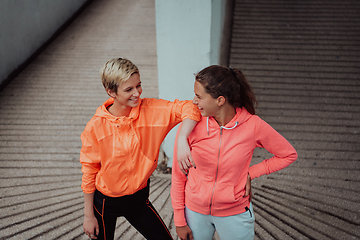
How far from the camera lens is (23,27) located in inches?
173

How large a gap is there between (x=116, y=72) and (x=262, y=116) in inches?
99.2

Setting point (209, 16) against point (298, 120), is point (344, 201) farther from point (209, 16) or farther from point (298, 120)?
point (209, 16)

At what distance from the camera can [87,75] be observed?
4.39 m

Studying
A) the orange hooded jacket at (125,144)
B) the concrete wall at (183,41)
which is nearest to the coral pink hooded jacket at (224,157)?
the orange hooded jacket at (125,144)

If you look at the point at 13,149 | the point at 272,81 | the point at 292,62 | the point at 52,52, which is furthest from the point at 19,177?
the point at 292,62

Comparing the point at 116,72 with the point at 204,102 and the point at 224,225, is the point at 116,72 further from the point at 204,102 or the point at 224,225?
the point at 224,225

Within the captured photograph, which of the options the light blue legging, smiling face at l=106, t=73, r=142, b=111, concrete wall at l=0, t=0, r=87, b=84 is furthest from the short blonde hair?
concrete wall at l=0, t=0, r=87, b=84

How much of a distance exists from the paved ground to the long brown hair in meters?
1.35

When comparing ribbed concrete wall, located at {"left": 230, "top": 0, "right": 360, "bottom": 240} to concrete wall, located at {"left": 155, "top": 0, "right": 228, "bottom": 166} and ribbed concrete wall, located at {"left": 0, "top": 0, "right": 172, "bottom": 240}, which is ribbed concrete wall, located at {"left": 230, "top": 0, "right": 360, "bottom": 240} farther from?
concrete wall, located at {"left": 155, "top": 0, "right": 228, "bottom": 166}

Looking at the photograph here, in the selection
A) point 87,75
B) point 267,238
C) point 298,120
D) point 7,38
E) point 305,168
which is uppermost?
point 7,38

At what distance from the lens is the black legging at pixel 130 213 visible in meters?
1.35

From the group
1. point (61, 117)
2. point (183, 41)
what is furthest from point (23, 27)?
point (183, 41)

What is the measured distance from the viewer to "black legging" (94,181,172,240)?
135cm

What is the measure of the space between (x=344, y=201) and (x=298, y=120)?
1.11 meters
